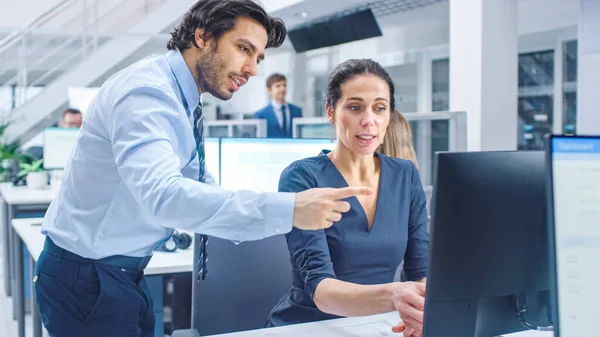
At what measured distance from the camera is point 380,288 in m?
1.16

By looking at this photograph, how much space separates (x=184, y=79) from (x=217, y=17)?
0.58 feet

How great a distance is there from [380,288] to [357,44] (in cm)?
841

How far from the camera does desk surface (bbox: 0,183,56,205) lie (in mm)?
3848

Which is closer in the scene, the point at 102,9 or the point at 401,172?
the point at 401,172

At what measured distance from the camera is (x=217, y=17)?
1382mm

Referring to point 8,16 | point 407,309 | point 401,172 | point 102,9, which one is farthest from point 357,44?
point 407,309

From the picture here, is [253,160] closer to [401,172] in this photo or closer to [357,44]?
[401,172]

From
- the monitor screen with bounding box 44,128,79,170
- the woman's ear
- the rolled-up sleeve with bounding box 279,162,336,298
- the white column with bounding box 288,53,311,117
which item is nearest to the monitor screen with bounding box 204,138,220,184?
the woman's ear

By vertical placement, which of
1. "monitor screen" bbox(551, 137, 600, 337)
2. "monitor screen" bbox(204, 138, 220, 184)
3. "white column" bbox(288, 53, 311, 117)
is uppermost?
"white column" bbox(288, 53, 311, 117)

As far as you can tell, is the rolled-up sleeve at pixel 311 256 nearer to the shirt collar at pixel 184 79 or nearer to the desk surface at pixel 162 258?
the shirt collar at pixel 184 79

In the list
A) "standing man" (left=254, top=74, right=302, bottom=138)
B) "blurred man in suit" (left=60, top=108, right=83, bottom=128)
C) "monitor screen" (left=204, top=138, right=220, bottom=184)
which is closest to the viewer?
"monitor screen" (left=204, top=138, right=220, bottom=184)

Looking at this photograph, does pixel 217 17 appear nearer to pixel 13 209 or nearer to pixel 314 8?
pixel 13 209

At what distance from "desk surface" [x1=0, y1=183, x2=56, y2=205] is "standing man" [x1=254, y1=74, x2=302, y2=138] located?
2.04 meters

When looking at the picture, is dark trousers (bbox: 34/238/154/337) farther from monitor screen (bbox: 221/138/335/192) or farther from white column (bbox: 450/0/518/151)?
white column (bbox: 450/0/518/151)
